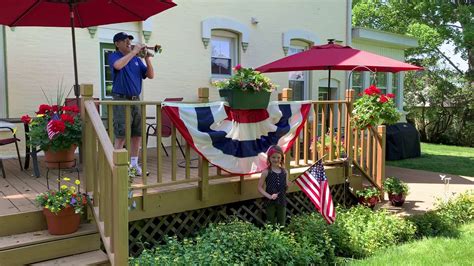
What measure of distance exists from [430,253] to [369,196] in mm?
1521

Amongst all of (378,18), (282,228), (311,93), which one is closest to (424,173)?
(311,93)

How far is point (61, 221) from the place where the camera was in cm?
361

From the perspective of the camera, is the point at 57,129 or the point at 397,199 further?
the point at 397,199

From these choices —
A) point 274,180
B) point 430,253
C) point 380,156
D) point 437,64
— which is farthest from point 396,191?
point 437,64

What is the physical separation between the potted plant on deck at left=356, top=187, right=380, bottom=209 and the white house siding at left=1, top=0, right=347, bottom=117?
3833mm

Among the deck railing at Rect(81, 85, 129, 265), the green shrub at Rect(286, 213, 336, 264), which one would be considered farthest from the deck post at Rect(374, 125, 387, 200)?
the deck railing at Rect(81, 85, 129, 265)

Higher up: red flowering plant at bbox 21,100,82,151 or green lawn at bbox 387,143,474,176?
red flowering plant at bbox 21,100,82,151

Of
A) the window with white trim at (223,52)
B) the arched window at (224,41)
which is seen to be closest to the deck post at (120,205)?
the arched window at (224,41)

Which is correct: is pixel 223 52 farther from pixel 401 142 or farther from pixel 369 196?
pixel 401 142

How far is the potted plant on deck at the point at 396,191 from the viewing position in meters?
6.27

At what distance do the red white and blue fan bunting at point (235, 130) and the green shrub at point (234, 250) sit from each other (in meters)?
0.70

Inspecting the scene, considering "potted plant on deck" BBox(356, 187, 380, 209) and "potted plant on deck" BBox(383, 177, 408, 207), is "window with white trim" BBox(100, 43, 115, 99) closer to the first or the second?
"potted plant on deck" BBox(356, 187, 380, 209)

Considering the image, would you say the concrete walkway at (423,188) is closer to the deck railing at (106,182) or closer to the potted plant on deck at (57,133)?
the deck railing at (106,182)

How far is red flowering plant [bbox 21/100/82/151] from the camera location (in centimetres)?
390
